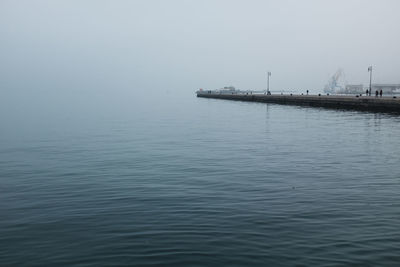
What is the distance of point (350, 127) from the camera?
4572 centimetres

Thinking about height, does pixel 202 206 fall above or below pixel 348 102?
below

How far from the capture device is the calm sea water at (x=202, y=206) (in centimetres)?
1050

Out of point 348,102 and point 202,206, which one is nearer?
point 202,206

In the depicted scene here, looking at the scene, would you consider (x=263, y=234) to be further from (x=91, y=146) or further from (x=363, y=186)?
(x=91, y=146)

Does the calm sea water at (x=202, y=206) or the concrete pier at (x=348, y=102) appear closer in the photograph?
the calm sea water at (x=202, y=206)

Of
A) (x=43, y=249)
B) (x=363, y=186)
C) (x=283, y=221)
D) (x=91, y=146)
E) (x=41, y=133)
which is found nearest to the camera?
(x=43, y=249)

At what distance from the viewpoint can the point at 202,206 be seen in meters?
14.9

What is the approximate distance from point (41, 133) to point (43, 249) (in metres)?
36.7

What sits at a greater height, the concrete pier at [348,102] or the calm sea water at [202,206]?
the concrete pier at [348,102]

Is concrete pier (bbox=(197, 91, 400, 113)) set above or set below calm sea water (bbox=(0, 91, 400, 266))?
above

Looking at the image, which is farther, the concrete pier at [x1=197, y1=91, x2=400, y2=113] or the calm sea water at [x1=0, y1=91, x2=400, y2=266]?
the concrete pier at [x1=197, y1=91, x2=400, y2=113]

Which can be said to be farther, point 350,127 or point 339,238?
point 350,127

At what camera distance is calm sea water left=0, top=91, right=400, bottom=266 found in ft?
34.4

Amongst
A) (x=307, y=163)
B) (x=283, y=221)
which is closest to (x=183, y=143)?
(x=307, y=163)
